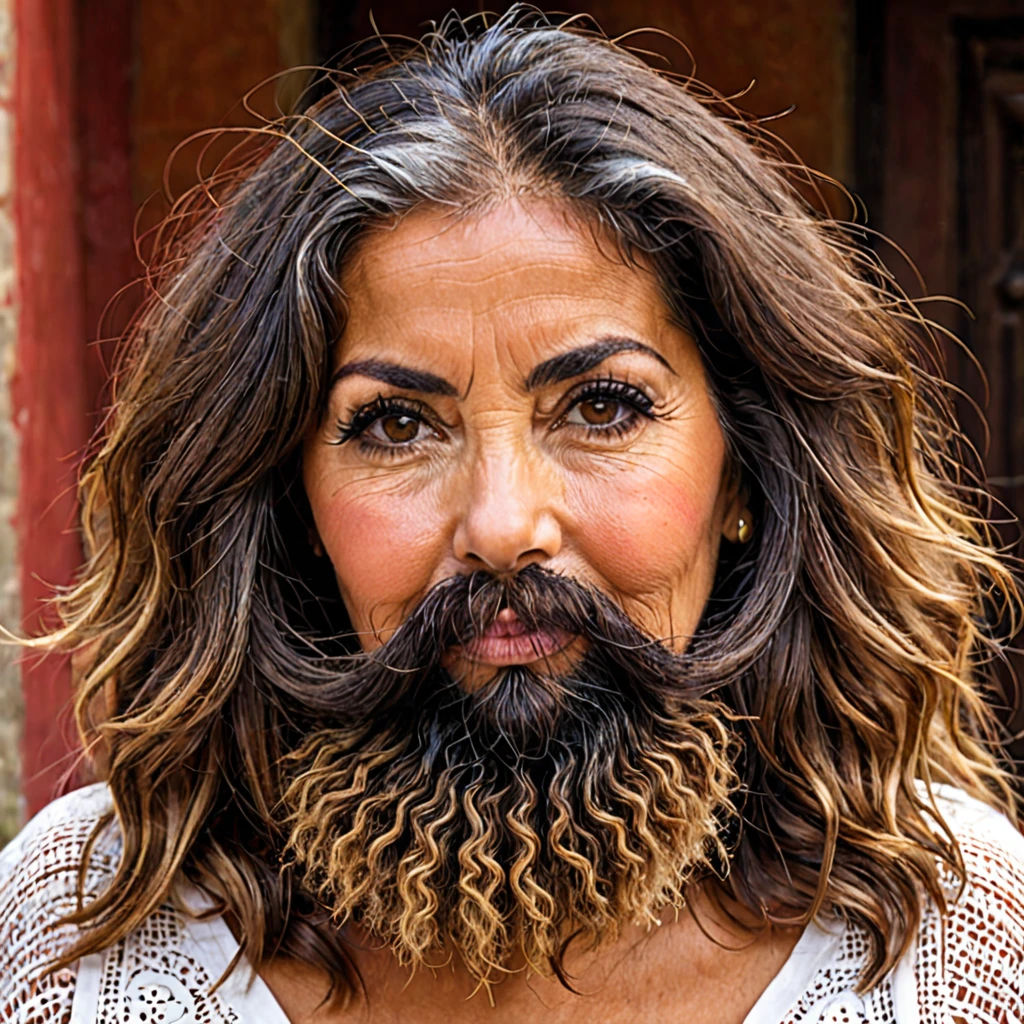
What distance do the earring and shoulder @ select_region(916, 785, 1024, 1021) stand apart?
494mm

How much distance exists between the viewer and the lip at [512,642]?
1.81m

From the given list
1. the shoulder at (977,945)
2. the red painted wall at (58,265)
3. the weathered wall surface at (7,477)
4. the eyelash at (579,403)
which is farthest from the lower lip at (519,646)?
the weathered wall surface at (7,477)

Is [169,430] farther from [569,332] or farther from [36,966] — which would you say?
[36,966]

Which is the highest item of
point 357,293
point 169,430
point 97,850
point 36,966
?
point 357,293

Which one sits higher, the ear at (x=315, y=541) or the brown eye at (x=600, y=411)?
the brown eye at (x=600, y=411)

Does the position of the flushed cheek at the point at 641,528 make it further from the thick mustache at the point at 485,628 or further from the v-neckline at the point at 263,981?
the v-neckline at the point at 263,981

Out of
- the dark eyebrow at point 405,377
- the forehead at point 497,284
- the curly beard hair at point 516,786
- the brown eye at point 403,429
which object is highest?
the forehead at point 497,284

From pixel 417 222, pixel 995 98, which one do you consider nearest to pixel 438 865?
pixel 417 222

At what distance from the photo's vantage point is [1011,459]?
144 inches

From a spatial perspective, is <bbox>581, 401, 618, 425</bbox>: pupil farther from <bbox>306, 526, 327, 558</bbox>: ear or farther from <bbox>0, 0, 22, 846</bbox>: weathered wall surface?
<bbox>0, 0, 22, 846</bbox>: weathered wall surface

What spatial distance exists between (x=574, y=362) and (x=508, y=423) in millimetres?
108

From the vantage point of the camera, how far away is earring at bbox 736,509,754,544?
201 centimetres

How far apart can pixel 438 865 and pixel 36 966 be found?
61cm

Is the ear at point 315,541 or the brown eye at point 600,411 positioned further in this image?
the ear at point 315,541
